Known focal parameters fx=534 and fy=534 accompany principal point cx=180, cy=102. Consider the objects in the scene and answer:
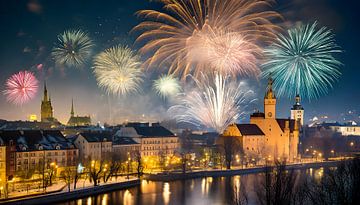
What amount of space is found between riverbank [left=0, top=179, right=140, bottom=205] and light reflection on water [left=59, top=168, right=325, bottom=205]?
0.52 metres

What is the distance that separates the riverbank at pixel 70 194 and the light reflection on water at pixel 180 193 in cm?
52

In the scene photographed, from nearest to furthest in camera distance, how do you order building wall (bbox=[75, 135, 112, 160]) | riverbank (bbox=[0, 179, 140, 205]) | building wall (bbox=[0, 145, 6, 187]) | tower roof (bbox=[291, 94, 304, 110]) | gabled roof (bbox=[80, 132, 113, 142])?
riverbank (bbox=[0, 179, 140, 205]) < building wall (bbox=[0, 145, 6, 187]) < building wall (bbox=[75, 135, 112, 160]) < gabled roof (bbox=[80, 132, 113, 142]) < tower roof (bbox=[291, 94, 304, 110])

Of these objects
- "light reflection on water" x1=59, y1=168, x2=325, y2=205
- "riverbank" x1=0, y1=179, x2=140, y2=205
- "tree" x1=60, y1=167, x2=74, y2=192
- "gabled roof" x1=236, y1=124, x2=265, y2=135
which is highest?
"gabled roof" x1=236, y1=124, x2=265, y2=135

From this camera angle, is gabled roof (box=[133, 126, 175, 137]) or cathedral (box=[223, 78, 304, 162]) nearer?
gabled roof (box=[133, 126, 175, 137])

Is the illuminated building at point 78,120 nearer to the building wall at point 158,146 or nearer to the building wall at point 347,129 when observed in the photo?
the building wall at point 158,146

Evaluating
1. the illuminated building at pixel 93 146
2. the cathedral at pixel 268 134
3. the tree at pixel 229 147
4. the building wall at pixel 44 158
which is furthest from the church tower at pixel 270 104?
the building wall at pixel 44 158

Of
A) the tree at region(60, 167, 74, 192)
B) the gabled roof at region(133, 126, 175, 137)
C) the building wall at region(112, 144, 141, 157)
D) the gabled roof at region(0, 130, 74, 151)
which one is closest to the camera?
the tree at region(60, 167, 74, 192)

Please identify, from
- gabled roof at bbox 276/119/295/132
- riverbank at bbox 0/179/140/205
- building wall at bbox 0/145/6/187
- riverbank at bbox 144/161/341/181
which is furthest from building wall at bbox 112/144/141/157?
gabled roof at bbox 276/119/295/132

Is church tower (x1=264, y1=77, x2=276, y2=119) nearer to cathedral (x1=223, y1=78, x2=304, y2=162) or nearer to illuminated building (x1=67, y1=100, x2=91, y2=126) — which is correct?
cathedral (x1=223, y1=78, x2=304, y2=162)

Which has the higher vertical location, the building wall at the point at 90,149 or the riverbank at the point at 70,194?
the building wall at the point at 90,149

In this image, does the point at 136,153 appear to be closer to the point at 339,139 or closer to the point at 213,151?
the point at 213,151

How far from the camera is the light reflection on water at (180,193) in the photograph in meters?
27.9

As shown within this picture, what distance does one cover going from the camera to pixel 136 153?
146 feet

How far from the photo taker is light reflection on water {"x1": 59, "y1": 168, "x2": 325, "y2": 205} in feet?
91.5
